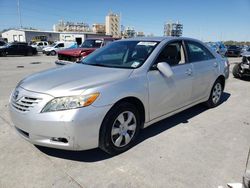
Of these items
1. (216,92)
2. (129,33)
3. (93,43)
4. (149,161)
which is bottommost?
(149,161)

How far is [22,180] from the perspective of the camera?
2.58 metres

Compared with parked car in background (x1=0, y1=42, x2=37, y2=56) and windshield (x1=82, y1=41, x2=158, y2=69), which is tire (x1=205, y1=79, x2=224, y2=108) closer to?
windshield (x1=82, y1=41, x2=158, y2=69)

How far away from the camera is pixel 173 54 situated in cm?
393

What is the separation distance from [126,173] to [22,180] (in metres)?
1.17

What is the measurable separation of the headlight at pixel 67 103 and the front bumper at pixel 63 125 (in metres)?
0.05

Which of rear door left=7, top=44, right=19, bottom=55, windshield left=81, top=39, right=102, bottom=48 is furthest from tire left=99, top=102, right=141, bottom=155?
rear door left=7, top=44, right=19, bottom=55

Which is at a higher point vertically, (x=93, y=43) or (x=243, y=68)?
(x=93, y=43)

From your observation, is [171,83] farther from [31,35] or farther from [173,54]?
[31,35]

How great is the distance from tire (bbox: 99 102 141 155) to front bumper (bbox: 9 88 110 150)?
11cm

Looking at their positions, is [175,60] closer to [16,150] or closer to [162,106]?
[162,106]

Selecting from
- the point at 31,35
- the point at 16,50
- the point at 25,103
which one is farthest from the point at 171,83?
the point at 31,35

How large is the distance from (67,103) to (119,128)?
817mm

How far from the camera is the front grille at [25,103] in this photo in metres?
2.71

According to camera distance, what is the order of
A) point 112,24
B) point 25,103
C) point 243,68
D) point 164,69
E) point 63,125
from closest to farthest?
point 63,125 → point 25,103 → point 164,69 → point 243,68 → point 112,24
